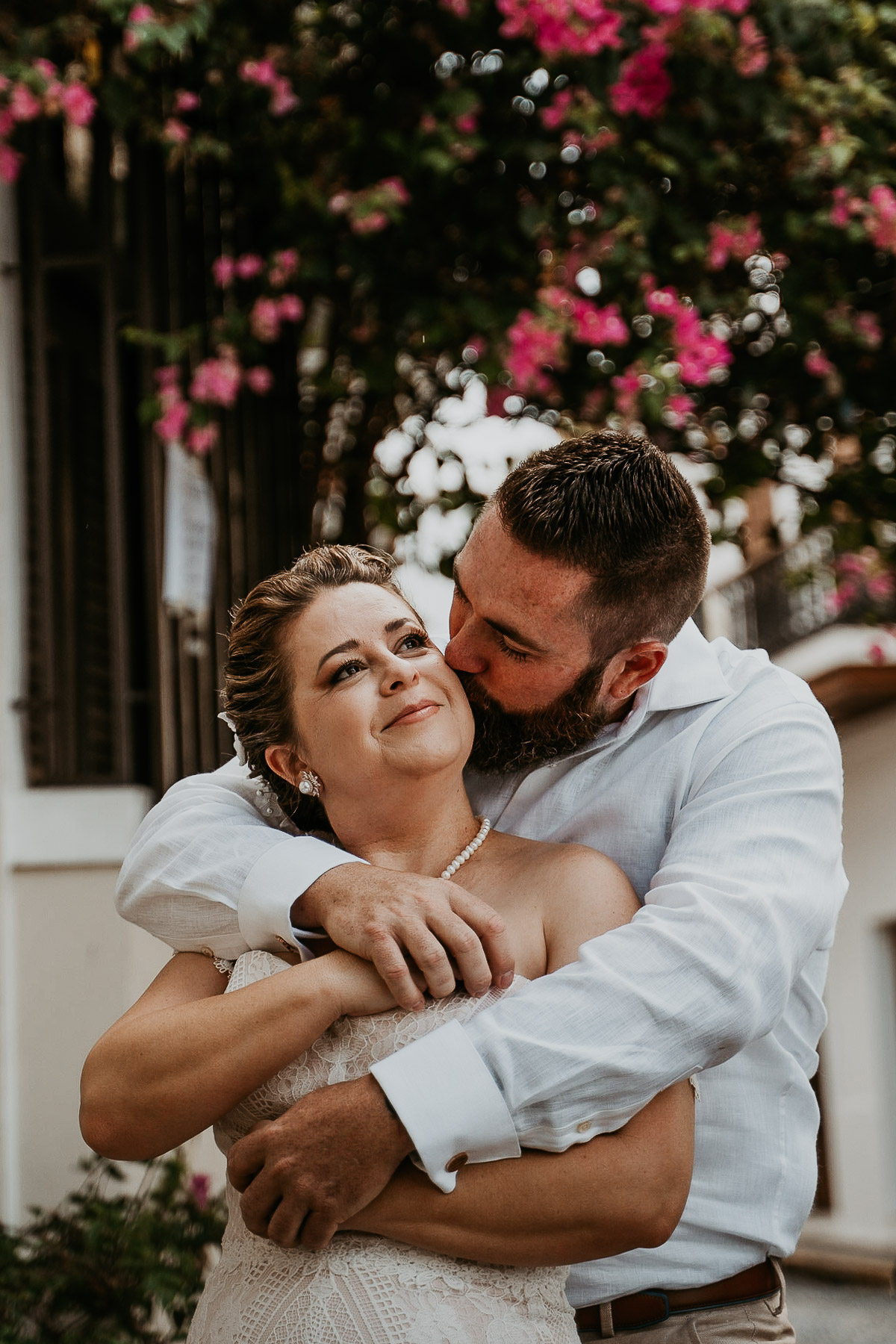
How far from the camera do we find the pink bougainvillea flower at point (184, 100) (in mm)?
4715

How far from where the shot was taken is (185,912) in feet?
6.73

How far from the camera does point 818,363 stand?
5.36m

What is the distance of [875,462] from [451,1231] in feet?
14.3

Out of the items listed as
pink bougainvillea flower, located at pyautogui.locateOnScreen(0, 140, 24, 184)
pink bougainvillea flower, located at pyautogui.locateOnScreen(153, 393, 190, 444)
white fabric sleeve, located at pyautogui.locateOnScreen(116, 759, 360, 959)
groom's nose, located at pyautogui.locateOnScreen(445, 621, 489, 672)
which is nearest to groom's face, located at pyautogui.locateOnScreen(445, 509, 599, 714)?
groom's nose, located at pyautogui.locateOnScreen(445, 621, 489, 672)

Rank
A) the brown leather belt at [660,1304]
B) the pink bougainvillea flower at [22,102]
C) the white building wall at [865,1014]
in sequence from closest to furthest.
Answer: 1. the brown leather belt at [660,1304]
2. the pink bougainvillea flower at [22,102]
3. the white building wall at [865,1014]

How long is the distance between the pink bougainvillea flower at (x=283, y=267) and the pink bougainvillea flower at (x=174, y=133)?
20.0 inches

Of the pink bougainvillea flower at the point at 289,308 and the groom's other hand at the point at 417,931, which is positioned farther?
the pink bougainvillea flower at the point at 289,308

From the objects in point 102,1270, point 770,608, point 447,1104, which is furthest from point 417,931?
point 770,608

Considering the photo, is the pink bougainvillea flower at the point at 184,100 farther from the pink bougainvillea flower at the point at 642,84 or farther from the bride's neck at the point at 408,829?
the bride's neck at the point at 408,829

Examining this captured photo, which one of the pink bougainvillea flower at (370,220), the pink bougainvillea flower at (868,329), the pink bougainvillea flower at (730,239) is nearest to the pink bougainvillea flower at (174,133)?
the pink bougainvillea flower at (370,220)

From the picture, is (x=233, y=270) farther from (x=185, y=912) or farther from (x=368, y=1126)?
(x=368, y=1126)

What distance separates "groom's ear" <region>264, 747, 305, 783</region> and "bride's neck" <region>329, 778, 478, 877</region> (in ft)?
0.34

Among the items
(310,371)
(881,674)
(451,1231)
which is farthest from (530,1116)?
(881,674)

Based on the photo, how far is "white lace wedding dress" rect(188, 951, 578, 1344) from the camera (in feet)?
5.76
